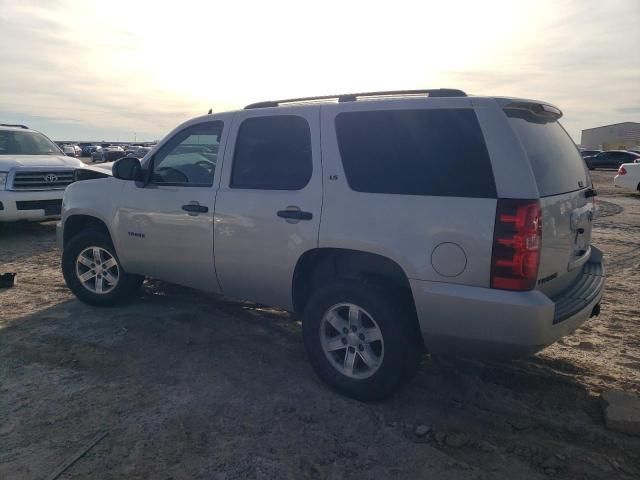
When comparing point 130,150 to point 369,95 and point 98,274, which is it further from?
point 369,95

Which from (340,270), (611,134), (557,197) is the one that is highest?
(611,134)

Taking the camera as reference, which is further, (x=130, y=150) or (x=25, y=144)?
(x=130, y=150)

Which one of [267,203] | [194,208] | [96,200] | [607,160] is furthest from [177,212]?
[607,160]

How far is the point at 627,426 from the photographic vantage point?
311 cm

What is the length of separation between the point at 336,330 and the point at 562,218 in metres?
1.66

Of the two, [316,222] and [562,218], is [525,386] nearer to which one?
[562,218]

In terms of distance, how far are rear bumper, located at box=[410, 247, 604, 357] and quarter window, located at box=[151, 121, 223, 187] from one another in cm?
216

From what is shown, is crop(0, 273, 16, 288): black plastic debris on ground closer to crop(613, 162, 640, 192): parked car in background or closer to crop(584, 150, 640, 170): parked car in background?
crop(613, 162, 640, 192): parked car in background

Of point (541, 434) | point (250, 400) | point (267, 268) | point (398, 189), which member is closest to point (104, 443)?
point (250, 400)

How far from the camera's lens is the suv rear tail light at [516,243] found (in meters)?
2.85

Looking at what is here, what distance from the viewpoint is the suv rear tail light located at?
2846 mm

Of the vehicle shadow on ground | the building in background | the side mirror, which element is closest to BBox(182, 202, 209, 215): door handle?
the side mirror

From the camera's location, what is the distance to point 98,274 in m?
5.26

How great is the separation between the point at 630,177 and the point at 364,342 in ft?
59.2
